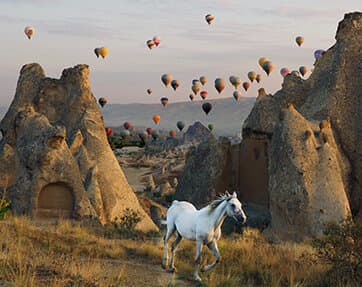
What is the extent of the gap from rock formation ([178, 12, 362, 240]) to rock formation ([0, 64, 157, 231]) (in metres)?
4.36

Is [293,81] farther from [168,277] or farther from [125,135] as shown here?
[125,135]

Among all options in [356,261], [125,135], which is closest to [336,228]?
[356,261]

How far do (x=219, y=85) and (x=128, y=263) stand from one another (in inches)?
2296

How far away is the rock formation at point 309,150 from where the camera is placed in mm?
18719

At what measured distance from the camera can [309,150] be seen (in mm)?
19406

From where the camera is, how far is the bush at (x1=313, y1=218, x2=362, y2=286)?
10117mm

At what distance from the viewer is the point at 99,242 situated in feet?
42.9

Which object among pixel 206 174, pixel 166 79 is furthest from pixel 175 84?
pixel 206 174

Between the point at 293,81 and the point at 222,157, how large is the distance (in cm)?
425

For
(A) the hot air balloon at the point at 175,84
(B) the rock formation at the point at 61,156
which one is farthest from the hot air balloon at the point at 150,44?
(B) the rock formation at the point at 61,156

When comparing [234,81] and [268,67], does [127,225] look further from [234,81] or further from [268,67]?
[234,81]

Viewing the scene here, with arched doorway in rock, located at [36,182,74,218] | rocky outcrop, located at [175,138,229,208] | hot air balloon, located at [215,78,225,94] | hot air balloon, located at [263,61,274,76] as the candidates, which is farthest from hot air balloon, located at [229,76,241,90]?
arched doorway in rock, located at [36,182,74,218]

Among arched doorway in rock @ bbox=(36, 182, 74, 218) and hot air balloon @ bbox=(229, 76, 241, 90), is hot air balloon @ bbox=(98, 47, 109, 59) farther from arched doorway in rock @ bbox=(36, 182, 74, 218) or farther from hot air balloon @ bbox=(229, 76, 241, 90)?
arched doorway in rock @ bbox=(36, 182, 74, 218)

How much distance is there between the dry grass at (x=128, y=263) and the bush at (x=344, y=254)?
24cm
